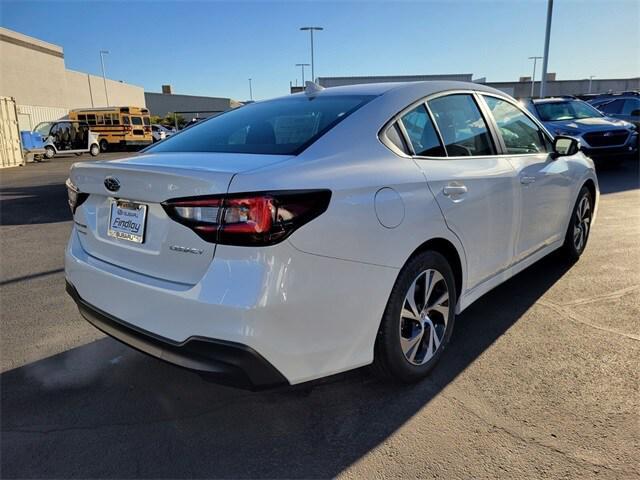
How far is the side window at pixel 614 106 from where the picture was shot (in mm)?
15031

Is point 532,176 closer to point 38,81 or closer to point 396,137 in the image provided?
point 396,137

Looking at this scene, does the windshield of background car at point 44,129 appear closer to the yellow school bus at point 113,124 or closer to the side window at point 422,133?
the yellow school bus at point 113,124

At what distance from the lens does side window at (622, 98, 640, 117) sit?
46.1ft

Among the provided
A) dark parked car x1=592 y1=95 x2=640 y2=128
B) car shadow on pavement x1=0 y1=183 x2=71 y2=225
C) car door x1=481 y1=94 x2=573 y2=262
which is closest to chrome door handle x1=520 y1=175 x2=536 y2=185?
car door x1=481 y1=94 x2=573 y2=262

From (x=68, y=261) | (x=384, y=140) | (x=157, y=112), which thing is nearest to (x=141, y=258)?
(x=68, y=261)

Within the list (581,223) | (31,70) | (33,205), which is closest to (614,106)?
(581,223)

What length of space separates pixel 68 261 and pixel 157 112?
268 ft

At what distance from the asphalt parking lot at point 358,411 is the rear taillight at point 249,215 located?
105 cm

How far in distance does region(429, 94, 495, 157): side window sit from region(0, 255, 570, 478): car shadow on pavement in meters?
1.31

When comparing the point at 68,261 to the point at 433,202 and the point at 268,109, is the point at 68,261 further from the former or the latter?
the point at 433,202

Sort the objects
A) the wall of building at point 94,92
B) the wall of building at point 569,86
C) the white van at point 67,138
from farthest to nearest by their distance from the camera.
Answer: the wall of building at point 569,86, the wall of building at point 94,92, the white van at point 67,138

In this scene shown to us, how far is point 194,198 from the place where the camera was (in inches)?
79.4

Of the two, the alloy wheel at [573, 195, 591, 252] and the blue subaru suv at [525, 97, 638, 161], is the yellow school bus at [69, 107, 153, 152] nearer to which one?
the blue subaru suv at [525, 97, 638, 161]

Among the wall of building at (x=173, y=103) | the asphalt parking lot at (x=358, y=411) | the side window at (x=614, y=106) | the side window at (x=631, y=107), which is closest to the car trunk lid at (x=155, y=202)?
the asphalt parking lot at (x=358, y=411)
